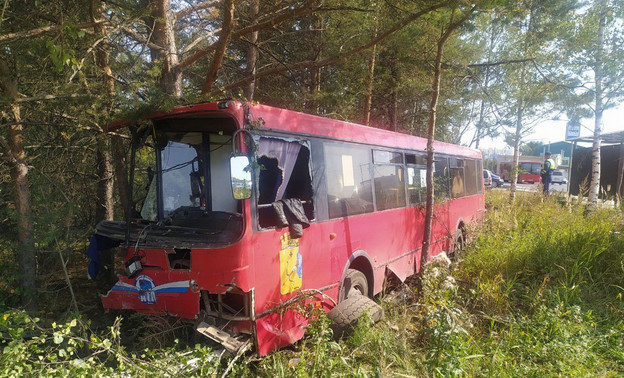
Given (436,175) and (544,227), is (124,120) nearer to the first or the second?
(436,175)

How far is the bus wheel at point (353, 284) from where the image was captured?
489cm

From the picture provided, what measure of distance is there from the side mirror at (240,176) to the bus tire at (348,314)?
1792 mm

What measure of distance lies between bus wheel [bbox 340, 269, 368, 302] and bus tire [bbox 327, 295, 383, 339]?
1.35ft

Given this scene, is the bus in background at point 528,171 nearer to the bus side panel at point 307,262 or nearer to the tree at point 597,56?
the tree at point 597,56

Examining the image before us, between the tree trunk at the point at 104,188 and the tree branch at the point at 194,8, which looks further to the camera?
the tree trunk at the point at 104,188

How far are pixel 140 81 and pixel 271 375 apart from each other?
13.0 feet

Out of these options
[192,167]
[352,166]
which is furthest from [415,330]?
[192,167]

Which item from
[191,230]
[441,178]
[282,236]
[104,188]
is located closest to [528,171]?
[441,178]

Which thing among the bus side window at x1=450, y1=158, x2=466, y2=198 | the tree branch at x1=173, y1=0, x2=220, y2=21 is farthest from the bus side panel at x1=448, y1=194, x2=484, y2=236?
the tree branch at x1=173, y1=0, x2=220, y2=21

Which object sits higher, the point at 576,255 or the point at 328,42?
the point at 328,42

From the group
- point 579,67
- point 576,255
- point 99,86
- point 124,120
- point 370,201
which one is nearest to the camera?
point 124,120

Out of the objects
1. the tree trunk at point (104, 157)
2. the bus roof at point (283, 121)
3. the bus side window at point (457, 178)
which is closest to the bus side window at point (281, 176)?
the bus roof at point (283, 121)

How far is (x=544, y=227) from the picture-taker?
8.02 metres

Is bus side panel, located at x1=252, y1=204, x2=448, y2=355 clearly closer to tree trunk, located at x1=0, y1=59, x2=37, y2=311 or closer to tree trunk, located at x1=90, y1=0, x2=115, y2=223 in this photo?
tree trunk, located at x1=90, y1=0, x2=115, y2=223
